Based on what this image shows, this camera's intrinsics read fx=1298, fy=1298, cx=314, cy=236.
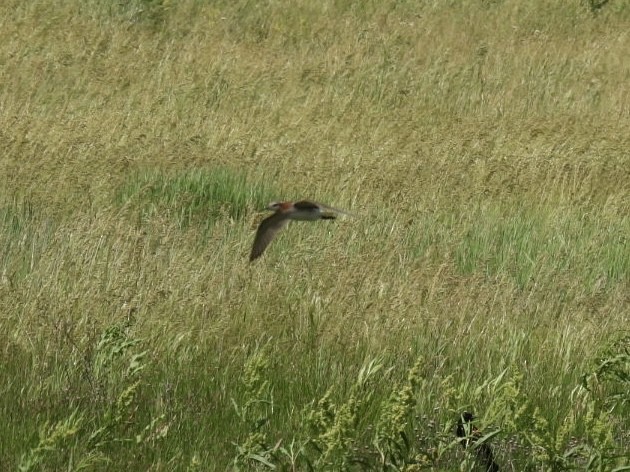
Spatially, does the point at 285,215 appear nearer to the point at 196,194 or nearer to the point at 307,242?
the point at 307,242

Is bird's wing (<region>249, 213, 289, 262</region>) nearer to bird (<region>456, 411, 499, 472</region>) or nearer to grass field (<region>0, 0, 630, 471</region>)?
grass field (<region>0, 0, 630, 471</region>)

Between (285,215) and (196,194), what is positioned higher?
(285,215)

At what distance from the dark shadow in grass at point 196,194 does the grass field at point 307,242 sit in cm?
2

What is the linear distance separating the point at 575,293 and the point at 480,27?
26.1 ft

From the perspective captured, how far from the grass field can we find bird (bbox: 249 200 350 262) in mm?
432

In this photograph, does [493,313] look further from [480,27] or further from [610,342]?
[480,27]

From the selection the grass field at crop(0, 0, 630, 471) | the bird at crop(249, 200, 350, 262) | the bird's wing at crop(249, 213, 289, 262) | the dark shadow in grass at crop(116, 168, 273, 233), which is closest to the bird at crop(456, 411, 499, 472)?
the grass field at crop(0, 0, 630, 471)

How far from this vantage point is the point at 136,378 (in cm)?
436

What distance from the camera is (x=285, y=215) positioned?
163 inches

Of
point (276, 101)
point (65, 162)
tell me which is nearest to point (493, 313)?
point (65, 162)

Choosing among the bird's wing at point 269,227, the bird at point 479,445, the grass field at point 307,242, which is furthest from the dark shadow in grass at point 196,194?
the bird at point 479,445

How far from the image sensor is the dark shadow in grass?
7.09 meters

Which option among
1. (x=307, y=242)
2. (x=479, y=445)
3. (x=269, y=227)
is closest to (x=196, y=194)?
(x=307, y=242)

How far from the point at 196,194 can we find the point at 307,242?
1.42 metres
